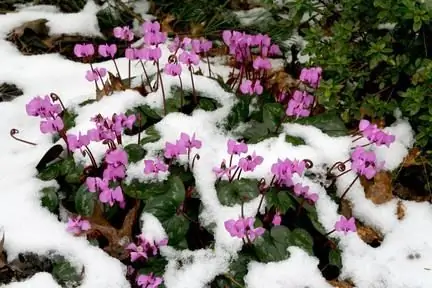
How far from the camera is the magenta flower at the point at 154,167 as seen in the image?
2170mm

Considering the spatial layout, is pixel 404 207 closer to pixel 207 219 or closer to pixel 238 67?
pixel 207 219

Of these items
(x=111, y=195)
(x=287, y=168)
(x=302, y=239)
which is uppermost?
(x=287, y=168)

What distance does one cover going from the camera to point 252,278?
2.10m

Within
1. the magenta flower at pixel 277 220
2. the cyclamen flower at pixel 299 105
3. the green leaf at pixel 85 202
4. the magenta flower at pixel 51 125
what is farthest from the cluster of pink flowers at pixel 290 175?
the magenta flower at pixel 51 125

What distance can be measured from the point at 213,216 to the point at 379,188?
2.15 ft

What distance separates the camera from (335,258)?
2188 millimetres

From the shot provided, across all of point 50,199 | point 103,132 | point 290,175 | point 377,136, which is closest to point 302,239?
point 290,175

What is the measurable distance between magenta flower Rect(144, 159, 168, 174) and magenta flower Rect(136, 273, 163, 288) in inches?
13.6

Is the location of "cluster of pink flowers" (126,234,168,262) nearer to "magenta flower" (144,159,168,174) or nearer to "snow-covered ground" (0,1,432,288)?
"snow-covered ground" (0,1,432,288)

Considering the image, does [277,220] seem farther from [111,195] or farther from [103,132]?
[103,132]

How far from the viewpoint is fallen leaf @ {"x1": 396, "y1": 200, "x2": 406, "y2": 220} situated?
93.7 inches

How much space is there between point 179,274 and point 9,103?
47.8 inches

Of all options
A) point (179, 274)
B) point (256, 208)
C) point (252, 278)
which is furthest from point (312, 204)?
point (179, 274)

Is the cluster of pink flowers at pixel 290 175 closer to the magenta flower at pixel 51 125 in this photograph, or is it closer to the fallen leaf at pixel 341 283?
the fallen leaf at pixel 341 283
